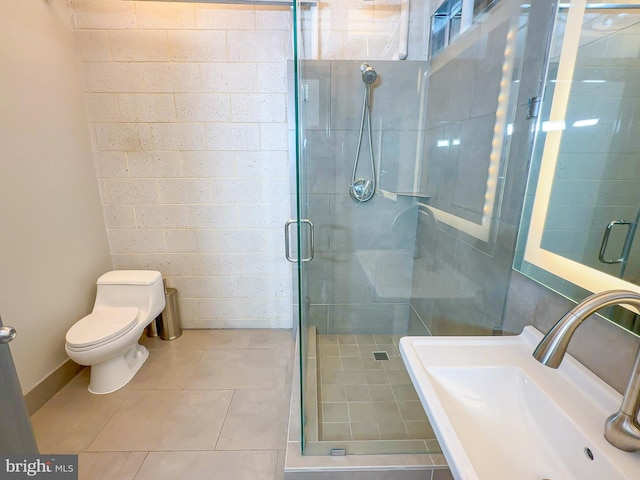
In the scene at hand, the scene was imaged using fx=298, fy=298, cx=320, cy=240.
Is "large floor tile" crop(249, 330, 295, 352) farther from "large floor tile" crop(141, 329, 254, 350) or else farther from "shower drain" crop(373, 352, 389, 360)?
"shower drain" crop(373, 352, 389, 360)

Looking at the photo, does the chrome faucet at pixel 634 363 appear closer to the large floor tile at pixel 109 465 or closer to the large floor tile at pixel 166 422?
the large floor tile at pixel 166 422

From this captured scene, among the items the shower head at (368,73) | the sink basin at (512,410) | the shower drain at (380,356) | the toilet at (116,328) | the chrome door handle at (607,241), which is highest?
the shower head at (368,73)

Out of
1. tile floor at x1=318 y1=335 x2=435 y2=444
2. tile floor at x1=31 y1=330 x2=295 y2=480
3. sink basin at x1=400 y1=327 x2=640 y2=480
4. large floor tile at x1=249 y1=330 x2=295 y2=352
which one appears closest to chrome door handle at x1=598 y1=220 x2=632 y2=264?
sink basin at x1=400 y1=327 x2=640 y2=480

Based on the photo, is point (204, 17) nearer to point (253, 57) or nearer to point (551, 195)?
point (253, 57)

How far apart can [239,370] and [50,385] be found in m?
1.15

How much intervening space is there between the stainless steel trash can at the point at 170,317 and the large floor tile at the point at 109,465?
3.35ft

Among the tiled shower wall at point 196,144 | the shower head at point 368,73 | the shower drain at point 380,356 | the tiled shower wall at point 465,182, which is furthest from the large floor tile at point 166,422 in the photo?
the shower head at point 368,73

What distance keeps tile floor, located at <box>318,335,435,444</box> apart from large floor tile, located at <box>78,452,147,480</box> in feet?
3.02

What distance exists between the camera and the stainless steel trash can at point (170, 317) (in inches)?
95.5

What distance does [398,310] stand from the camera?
7.74 ft

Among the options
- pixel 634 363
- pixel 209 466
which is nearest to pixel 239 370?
pixel 209 466

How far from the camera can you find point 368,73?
2027mm

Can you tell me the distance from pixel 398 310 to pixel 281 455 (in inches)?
50.9

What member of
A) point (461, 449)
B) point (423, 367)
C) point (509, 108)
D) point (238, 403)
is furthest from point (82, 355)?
point (509, 108)
